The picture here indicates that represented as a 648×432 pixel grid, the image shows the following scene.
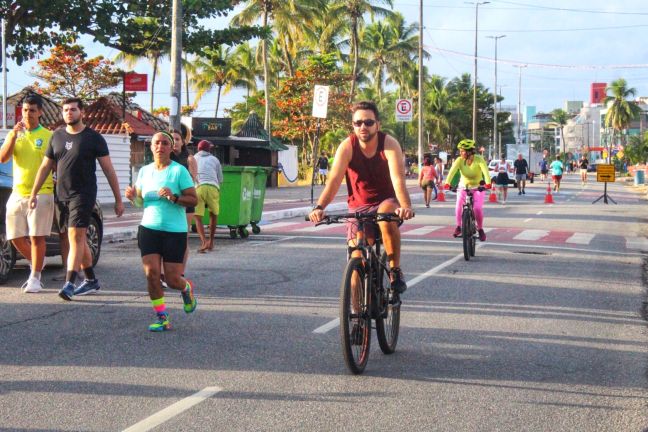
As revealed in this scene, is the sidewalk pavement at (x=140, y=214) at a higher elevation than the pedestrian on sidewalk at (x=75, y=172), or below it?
below

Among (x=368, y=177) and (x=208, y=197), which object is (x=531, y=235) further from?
(x=368, y=177)

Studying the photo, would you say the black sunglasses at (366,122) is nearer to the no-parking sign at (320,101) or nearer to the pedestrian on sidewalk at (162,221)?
the pedestrian on sidewalk at (162,221)

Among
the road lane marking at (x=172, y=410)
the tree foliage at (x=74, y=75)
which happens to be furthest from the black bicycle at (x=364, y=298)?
the tree foliage at (x=74, y=75)

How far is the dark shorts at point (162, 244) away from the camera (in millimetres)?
8195

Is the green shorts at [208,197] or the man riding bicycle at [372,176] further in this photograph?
the green shorts at [208,197]

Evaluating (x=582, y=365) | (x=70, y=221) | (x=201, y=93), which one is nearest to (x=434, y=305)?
(x=582, y=365)

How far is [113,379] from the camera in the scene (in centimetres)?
640

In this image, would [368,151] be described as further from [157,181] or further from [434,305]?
[434,305]

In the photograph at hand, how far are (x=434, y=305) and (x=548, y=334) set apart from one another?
1808 millimetres

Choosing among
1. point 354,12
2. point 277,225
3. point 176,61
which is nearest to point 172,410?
point 277,225

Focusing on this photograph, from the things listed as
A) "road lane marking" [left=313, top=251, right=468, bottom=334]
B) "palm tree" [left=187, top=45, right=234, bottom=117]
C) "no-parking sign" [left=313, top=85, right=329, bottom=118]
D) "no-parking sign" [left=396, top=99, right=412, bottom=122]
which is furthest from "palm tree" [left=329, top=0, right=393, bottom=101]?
"road lane marking" [left=313, top=251, right=468, bottom=334]

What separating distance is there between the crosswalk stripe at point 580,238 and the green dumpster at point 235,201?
6150 millimetres

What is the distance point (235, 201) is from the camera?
18.0 metres

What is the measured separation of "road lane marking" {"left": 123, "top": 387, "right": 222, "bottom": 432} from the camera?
528cm
